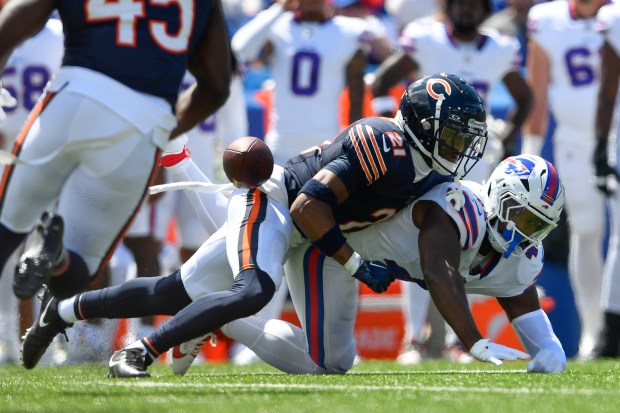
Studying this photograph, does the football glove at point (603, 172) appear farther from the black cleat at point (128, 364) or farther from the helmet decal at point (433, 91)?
the black cleat at point (128, 364)

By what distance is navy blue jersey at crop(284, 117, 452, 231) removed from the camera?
5230mm

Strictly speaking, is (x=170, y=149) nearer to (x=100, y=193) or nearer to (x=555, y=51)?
(x=100, y=193)

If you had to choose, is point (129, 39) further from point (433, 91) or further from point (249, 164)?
point (433, 91)

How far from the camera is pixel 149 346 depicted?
518 centimetres

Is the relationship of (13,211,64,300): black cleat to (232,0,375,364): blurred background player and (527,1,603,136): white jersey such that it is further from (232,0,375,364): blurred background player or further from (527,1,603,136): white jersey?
(527,1,603,136): white jersey

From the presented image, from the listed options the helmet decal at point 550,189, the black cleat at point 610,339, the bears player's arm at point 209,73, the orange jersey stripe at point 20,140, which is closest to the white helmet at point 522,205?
the helmet decal at point 550,189

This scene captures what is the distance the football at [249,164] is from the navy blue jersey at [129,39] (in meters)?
0.86

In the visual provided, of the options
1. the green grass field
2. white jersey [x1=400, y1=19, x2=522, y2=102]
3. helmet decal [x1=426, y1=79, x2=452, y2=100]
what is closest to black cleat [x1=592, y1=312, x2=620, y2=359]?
white jersey [x1=400, y1=19, x2=522, y2=102]

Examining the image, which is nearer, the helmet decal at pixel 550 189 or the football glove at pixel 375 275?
the football glove at pixel 375 275

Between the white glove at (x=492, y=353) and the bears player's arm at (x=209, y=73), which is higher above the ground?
the bears player's arm at (x=209, y=73)

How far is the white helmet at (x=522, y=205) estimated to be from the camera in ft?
17.5

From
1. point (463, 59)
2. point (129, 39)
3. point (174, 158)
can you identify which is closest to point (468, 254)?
point (174, 158)

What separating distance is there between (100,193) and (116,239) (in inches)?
8.8

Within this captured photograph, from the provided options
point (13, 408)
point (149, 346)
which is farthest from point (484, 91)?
point (13, 408)
